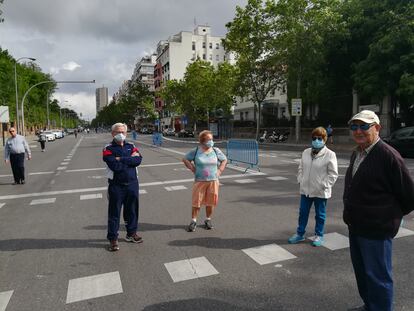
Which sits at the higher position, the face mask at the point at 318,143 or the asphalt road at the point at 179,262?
the face mask at the point at 318,143

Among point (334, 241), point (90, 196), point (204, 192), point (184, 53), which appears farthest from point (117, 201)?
point (184, 53)

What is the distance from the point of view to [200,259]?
15.5 ft

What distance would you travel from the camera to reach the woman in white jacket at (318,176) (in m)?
4.99

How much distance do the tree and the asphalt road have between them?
1039 inches

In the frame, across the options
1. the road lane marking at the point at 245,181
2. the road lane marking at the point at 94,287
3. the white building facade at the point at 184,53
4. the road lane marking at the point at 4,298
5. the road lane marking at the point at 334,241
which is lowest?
the road lane marking at the point at 245,181

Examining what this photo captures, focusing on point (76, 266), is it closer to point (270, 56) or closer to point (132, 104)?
point (270, 56)

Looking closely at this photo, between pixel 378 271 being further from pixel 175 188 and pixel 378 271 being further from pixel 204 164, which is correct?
pixel 175 188

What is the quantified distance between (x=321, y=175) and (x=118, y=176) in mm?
2728

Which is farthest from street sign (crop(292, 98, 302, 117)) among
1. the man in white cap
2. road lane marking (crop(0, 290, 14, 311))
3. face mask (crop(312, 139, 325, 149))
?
road lane marking (crop(0, 290, 14, 311))

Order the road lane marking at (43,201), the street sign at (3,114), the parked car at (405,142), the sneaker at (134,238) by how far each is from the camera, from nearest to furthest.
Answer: the sneaker at (134,238)
the road lane marking at (43,201)
the parked car at (405,142)
the street sign at (3,114)

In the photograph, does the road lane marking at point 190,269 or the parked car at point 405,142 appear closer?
the road lane marking at point 190,269

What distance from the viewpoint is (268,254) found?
4852mm

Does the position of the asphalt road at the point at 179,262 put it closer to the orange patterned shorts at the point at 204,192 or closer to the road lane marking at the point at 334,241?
the road lane marking at the point at 334,241

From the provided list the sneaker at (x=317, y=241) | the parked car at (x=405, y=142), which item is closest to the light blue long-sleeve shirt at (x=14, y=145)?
the sneaker at (x=317, y=241)
